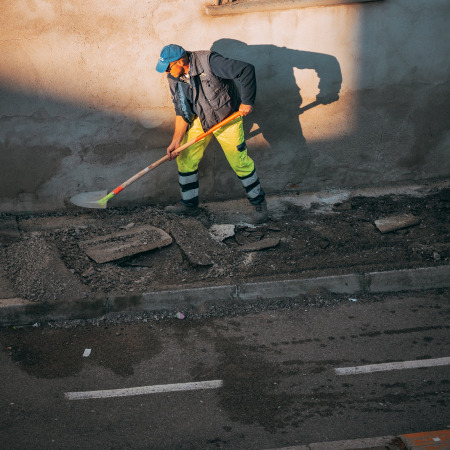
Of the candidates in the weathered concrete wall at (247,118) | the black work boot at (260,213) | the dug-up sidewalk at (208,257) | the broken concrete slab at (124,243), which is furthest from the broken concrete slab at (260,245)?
the weathered concrete wall at (247,118)

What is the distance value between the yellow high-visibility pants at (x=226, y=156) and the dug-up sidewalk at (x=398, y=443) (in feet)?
11.7

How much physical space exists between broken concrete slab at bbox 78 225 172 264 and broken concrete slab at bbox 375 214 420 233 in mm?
2388

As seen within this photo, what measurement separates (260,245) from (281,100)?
1.93 meters

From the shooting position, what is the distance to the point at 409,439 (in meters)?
3.98

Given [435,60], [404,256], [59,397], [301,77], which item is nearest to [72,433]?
[59,397]

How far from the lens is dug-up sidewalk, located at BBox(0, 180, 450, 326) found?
5.80 meters

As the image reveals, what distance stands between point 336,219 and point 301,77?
1740 millimetres

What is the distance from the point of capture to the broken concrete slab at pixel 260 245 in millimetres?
6578

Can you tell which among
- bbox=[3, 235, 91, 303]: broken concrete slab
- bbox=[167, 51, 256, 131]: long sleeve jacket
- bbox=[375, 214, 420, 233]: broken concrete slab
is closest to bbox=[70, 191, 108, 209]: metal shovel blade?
bbox=[3, 235, 91, 303]: broken concrete slab

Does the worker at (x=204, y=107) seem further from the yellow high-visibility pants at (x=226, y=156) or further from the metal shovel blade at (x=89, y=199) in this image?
the metal shovel blade at (x=89, y=199)

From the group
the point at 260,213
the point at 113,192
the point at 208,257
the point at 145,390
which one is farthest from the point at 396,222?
the point at 145,390

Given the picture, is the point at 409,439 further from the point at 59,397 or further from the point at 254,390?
the point at 59,397

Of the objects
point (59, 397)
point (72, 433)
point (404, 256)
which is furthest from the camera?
point (404, 256)

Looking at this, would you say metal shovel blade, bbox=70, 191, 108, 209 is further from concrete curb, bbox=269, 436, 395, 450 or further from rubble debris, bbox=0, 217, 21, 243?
concrete curb, bbox=269, 436, 395, 450
